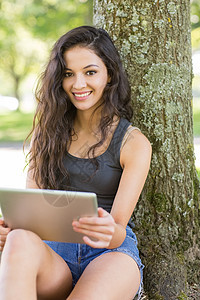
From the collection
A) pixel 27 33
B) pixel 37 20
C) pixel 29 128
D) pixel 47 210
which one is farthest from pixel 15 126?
pixel 47 210

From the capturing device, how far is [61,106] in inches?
93.7

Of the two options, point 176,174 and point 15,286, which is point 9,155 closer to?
point 176,174

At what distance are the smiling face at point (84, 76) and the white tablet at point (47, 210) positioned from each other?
643 mm

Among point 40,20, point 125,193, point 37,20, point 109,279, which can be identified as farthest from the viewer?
point 37,20

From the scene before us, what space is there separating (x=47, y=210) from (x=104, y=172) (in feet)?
1.60

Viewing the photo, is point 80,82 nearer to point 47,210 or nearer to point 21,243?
point 47,210

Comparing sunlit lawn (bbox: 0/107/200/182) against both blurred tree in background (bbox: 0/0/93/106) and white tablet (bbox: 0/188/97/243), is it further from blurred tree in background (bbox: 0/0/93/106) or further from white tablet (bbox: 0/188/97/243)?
white tablet (bbox: 0/188/97/243)

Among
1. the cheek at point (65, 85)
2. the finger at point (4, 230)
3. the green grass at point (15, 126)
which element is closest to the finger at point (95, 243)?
the finger at point (4, 230)

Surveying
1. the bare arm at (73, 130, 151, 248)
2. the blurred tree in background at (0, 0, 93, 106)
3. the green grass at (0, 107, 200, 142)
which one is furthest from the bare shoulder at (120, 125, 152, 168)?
the blurred tree in background at (0, 0, 93, 106)

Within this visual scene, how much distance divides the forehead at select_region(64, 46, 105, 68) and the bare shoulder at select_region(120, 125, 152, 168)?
1.26 feet

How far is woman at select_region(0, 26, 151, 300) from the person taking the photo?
1.82 m

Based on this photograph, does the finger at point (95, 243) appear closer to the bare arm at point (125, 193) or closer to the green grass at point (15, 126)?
the bare arm at point (125, 193)

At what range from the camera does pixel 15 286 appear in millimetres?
1698

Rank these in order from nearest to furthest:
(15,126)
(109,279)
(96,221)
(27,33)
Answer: (96,221) → (109,279) → (15,126) → (27,33)
